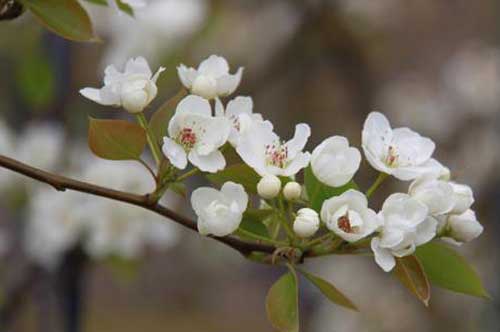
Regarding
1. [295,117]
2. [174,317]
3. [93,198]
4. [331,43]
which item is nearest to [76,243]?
[93,198]

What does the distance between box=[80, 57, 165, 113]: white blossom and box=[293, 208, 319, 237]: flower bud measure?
13 centimetres

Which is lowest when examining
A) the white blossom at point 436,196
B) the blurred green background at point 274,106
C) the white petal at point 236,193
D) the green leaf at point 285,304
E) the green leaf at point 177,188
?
the blurred green background at point 274,106

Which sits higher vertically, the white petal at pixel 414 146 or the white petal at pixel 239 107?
the white petal at pixel 414 146

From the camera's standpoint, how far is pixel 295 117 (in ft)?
12.1

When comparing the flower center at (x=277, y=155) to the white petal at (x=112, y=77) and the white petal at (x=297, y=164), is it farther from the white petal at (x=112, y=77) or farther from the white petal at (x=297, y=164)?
the white petal at (x=112, y=77)

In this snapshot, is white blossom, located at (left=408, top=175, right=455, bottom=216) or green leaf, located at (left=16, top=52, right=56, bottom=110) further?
green leaf, located at (left=16, top=52, right=56, bottom=110)

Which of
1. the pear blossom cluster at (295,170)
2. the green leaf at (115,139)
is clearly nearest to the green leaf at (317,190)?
the pear blossom cluster at (295,170)

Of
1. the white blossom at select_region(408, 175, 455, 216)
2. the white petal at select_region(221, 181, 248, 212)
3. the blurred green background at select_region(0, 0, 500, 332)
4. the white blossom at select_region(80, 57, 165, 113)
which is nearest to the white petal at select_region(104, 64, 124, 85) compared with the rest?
the white blossom at select_region(80, 57, 165, 113)

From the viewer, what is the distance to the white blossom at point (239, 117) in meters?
0.63

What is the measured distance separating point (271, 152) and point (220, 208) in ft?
0.17

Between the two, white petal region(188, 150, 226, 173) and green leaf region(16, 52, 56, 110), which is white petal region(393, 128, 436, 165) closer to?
white petal region(188, 150, 226, 173)

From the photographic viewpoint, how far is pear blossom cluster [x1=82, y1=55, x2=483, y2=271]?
608 mm

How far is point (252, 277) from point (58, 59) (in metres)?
3.68

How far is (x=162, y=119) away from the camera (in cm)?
64
